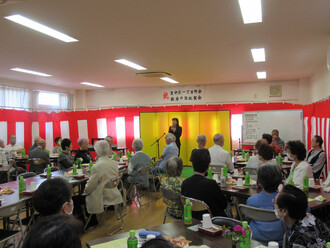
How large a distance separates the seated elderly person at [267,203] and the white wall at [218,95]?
761cm

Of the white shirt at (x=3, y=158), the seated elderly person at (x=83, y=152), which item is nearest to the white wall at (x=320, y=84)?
the seated elderly person at (x=83, y=152)

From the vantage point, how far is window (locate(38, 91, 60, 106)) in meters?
9.49

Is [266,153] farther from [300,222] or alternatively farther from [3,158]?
[3,158]

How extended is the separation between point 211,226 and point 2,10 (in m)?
3.30

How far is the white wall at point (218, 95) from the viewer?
30.5 feet

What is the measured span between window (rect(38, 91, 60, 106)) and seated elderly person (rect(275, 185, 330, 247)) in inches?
363

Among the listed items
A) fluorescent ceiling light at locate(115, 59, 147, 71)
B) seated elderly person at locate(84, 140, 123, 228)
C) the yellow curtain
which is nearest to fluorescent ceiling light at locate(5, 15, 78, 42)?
fluorescent ceiling light at locate(115, 59, 147, 71)

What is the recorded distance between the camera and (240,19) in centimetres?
369

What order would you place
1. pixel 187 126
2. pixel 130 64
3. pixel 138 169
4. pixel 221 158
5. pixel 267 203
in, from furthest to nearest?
pixel 187 126 < pixel 130 64 < pixel 138 169 < pixel 221 158 < pixel 267 203

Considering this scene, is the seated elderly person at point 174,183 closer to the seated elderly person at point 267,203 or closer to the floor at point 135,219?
the seated elderly person at point 267,203

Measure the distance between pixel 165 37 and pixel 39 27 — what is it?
185cm

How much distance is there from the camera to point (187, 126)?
9.55 m

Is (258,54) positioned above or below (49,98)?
above

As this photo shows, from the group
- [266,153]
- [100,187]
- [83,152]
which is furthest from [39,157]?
[266,153]
